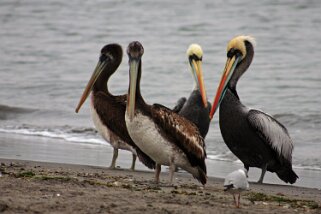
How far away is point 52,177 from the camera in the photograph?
7.41m

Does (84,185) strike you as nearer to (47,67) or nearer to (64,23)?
(47,67)

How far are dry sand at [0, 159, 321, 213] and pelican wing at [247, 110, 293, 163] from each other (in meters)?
0.94

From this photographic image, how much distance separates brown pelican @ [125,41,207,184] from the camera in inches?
300

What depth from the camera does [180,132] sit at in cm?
790

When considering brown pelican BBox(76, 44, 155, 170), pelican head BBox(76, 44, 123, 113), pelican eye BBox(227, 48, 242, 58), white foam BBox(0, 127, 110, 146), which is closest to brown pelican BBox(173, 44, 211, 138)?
pelican eye BBox(227, 48, 242, 58)

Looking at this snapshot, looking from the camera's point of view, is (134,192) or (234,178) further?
(134,192)

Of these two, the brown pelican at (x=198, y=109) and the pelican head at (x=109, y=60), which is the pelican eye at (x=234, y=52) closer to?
the brown pelican at (x=198, y=109)

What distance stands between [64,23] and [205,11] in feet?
15.0

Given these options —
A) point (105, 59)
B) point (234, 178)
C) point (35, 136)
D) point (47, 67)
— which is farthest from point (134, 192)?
point (47, 67)

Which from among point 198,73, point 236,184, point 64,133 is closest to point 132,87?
point 236,184

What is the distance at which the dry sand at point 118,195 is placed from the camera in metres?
6.11

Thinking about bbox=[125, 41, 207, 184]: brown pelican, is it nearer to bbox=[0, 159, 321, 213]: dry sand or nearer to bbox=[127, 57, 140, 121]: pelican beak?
bbox=[127, 57, 140, 121]: pelican beak

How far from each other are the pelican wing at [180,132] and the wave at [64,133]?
4454 mm

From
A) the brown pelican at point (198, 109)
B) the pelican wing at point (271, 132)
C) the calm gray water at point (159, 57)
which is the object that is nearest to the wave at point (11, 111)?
the calm gray water at point (159, 57)
